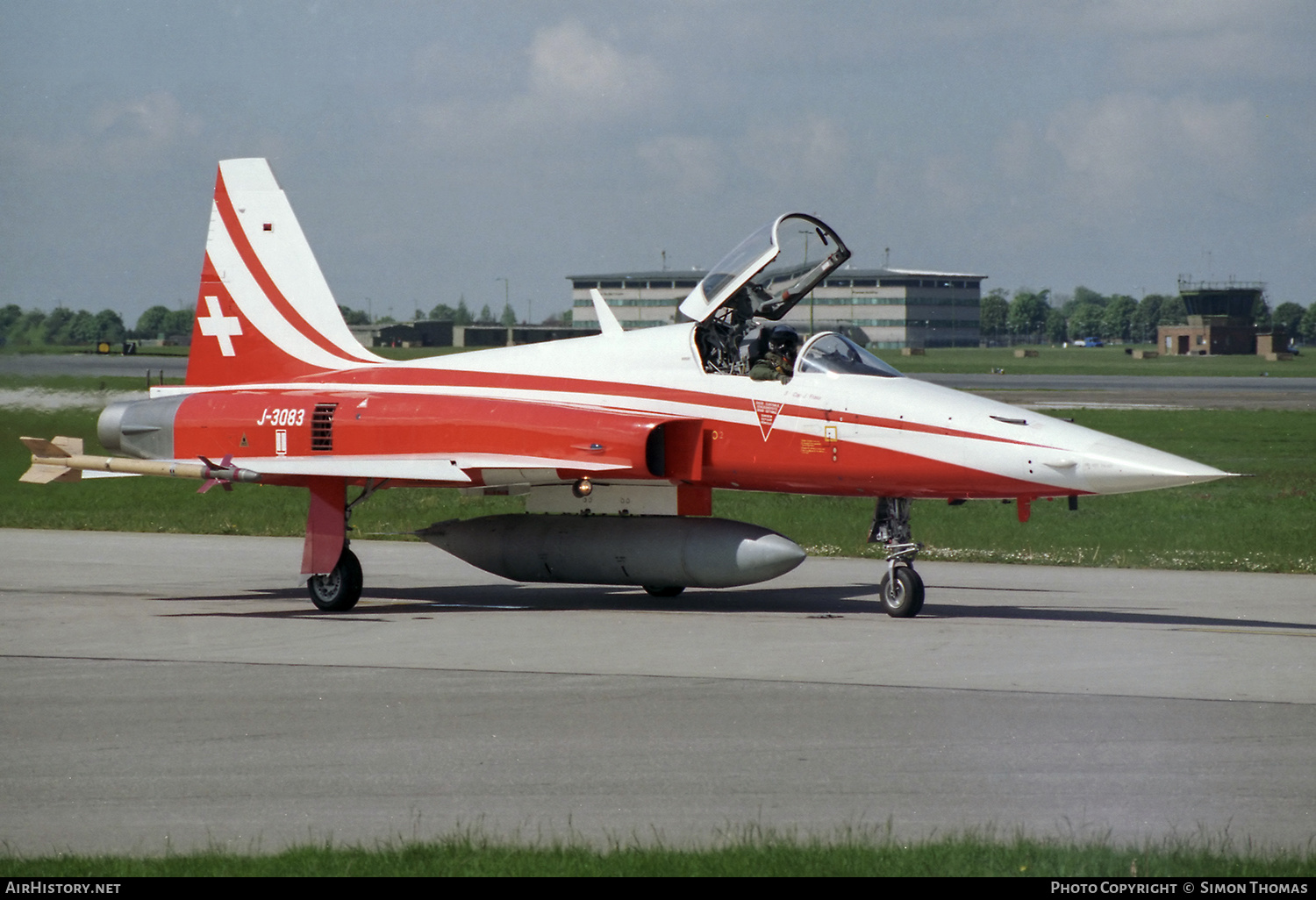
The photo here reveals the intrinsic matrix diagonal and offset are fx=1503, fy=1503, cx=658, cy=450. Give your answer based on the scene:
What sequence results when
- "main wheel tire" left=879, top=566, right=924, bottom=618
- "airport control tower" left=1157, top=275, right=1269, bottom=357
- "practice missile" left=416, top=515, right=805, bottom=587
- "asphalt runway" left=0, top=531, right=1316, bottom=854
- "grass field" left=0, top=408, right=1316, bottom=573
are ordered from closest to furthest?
"asphalt runway" left=0, top=531, right=1316, bottom=854, "main wheel tire" left=879, top=566, right=924, bottom=618, "practice missile" left=416, top=515, right=805, bottom=587, "grass field" left=0, top=408, right=1316, bottom=573, "airport control tower" left=1157, top=275, right=1269, bottom=357

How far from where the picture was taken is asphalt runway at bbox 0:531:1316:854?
713 centimetres

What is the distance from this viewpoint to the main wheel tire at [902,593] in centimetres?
1391

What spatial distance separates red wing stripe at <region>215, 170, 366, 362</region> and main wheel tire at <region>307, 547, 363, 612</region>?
122 inches

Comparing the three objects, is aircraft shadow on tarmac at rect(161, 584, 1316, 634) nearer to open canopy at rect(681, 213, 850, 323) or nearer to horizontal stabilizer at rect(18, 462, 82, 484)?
horizontal stabilizer at rect(18, 462, 82, 484)

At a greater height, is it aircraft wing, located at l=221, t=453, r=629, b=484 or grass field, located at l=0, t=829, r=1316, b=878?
aircraft wing, located at l=221, t=453, r=629, b=484

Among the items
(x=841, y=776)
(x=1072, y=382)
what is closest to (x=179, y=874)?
(x=841, y=776)

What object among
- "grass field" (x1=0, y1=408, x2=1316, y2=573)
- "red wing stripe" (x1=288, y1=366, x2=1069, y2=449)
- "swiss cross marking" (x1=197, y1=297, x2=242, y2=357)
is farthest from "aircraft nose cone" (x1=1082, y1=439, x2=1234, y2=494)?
"swiss cross marking" (x1=197, y1=297, x2=242, y2=357)

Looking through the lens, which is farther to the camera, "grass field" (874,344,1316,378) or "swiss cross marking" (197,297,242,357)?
"grass field" (874,344,1316,378)

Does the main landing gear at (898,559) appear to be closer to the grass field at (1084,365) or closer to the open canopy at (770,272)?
the open canopy at (770,272)

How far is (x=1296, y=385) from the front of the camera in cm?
6744

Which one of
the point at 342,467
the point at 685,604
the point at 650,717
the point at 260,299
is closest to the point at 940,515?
the point at 685,604

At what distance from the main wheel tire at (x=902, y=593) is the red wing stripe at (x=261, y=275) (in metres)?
6.91

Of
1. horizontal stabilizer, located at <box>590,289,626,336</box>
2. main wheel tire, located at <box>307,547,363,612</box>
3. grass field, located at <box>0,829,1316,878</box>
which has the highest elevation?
horizontal stabilizer, located at <box>590,289,626,336</box>
